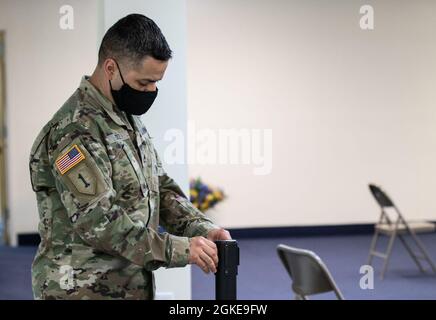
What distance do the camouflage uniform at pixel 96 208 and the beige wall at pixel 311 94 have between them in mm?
6117

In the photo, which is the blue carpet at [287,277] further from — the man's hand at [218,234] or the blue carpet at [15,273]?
the man's hand at [218,234]

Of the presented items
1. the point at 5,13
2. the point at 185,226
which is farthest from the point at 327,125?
the point at 185,226

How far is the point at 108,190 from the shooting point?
166 centimetres

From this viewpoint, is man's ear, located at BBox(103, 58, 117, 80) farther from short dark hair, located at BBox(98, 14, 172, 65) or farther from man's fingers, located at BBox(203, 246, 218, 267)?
man's fingers, located at BBox(203, 246, 218, 267)

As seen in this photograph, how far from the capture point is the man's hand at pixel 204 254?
5.37ft

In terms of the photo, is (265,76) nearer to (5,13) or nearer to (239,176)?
(239,176)

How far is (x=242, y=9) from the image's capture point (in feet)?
26.2

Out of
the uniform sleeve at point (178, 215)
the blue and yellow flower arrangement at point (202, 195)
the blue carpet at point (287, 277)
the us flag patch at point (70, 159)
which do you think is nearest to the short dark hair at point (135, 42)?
the us flag patch at point (70, 159)

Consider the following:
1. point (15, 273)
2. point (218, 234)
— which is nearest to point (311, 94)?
point (15, 273)

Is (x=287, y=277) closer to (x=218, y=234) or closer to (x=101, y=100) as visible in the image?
(x=218, y=234)

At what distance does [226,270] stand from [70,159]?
1.49 feet

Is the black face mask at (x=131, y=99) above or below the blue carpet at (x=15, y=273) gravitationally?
above

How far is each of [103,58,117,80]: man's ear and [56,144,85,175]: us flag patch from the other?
25cm

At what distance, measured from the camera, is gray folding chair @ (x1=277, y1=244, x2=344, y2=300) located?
327cm
